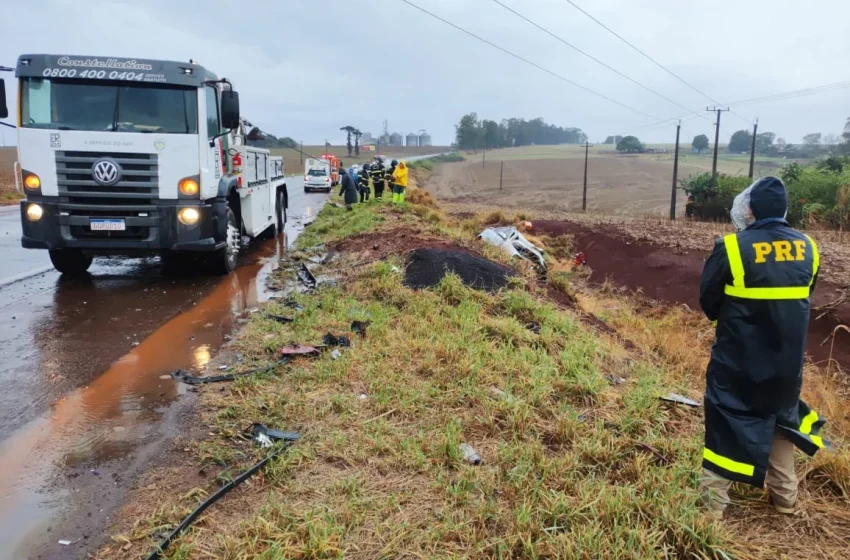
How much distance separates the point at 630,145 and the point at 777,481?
10817cm

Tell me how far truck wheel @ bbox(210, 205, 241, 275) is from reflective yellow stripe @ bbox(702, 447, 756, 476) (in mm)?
7146

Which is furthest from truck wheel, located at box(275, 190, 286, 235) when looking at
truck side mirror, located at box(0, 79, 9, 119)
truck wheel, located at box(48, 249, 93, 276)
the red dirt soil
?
the red dirt soil

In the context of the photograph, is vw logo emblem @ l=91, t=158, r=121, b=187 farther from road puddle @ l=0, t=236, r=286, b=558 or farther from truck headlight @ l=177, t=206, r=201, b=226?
road puddle @ l=0, t=236, r=286, b=558

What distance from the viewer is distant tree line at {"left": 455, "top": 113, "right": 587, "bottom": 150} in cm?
12794

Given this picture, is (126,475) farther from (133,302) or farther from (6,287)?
(6,287)

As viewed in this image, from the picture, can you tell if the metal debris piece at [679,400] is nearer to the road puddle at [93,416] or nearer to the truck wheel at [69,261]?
the road puddle at [93,416]

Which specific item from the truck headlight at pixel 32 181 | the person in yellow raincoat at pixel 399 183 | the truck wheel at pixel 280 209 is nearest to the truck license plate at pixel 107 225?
the truck headlight at pixel 32 181

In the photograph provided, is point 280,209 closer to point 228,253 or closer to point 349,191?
point 349,191

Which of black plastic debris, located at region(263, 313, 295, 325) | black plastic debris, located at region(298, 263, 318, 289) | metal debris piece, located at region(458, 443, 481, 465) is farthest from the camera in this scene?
black plastic debris, located at region(298, 263, 318, 289)

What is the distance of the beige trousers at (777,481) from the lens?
9.61 feet

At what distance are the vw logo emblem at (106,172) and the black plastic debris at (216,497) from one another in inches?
197

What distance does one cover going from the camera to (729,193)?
27000 millimetres

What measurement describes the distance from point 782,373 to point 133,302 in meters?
6.93

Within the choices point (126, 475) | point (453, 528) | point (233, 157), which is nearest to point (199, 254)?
point (233, 157)
